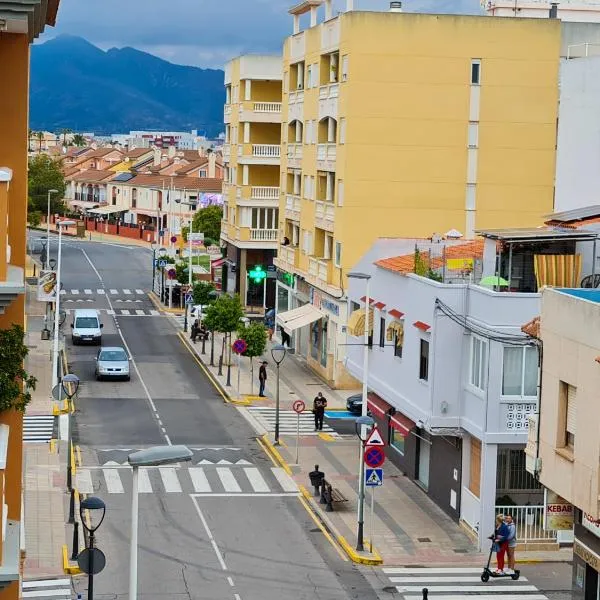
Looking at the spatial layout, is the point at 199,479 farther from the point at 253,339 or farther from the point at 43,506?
the point at 253,339

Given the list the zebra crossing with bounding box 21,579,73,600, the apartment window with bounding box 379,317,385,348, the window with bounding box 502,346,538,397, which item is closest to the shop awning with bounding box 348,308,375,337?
the apartment window with bounding box 379,317,385,348

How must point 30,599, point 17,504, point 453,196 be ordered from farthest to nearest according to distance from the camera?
point 453,196
point 30,599
point 17,504

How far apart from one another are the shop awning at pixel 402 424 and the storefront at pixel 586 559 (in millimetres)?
15323

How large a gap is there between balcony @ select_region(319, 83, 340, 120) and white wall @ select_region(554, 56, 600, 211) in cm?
1896

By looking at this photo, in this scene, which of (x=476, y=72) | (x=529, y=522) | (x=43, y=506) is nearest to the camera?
(x=529, y=522)

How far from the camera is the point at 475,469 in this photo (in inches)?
1396

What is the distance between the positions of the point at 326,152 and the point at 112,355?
43.4 ft

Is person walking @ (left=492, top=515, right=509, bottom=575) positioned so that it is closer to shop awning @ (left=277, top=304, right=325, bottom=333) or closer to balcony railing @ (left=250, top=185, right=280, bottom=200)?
shop awning @ (left=277, top=304, right=325, bottom=333)

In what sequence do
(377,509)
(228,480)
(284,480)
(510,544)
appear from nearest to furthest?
(510,544) < (377,509) < (228,480) < (284,480)

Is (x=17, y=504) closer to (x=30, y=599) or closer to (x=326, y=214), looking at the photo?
(x=30, y=599)

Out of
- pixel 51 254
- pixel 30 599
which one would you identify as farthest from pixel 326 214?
pixel 51 254

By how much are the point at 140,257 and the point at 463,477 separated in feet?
292

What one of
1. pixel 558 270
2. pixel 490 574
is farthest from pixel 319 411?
pixel 490 574

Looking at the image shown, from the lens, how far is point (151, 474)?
4156 centimetres
